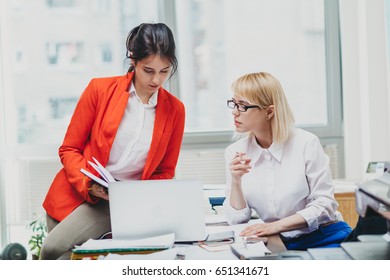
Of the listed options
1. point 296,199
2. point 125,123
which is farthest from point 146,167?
point 296,199

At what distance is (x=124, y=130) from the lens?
1.94m

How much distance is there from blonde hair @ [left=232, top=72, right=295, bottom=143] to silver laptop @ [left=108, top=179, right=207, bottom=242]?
435 millimetres

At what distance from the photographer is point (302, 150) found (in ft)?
5.89

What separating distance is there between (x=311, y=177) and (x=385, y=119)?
82 cm

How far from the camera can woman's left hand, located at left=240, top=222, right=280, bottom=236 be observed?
1.59 meters

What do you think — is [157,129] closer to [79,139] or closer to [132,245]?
[79,139]

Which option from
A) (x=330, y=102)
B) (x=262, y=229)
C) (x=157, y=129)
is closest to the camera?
(x=262, y=229)

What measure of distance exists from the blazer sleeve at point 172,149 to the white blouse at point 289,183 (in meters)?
0.23

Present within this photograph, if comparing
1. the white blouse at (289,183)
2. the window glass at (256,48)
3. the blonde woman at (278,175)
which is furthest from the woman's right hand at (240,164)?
the window glass at (256,48)

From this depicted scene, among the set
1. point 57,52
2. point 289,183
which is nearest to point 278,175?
point 289,183

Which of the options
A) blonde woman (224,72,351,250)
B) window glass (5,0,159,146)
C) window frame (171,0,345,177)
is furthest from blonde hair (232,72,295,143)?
window glass (5,0,159,146)

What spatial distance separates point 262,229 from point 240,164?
0.67ft

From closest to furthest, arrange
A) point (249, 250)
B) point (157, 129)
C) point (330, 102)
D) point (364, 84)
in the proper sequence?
point (249, 250) < point (157, 129) < point (364, 84) < point (330, 102)

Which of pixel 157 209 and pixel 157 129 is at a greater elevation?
pixel 157 129
